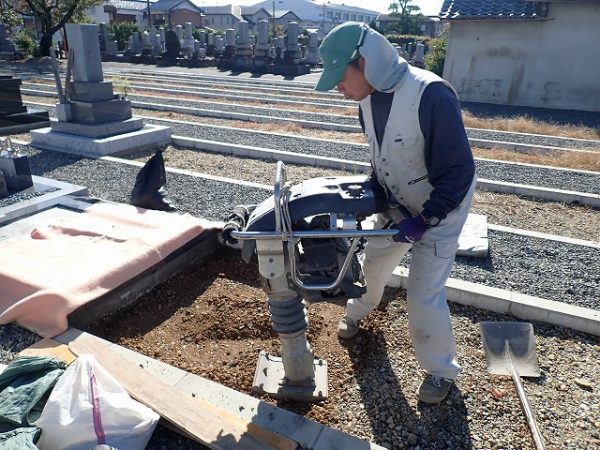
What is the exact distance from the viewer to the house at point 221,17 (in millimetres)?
64438

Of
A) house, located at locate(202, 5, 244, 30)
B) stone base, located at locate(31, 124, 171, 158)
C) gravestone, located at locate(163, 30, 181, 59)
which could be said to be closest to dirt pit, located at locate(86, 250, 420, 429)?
stone base, located at locate(31, 124, 171, 158)

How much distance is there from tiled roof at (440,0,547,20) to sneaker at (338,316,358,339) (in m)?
14.6

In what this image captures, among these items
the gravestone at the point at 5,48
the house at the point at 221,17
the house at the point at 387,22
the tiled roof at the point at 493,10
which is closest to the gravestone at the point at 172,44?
the gravestone at the point at 5,48

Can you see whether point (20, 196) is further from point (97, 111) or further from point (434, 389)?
point (434, 389)

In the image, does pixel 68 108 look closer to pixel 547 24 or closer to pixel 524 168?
pixel 524 168

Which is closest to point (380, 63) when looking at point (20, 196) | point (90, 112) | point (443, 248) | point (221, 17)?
point (443, 248)

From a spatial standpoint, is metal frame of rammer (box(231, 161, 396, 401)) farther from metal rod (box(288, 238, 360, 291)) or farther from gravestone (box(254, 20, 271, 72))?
gravestone (box(254, 20, 271, 72))

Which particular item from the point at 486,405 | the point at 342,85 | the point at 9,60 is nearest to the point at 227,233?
the point at 342,85

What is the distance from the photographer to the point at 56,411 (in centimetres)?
204

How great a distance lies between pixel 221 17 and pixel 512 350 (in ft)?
232

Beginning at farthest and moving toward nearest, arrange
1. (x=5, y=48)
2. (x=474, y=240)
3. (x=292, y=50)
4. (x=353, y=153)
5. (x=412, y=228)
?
(x=5, y=48) → (x=292, y=50) → (x=353, y=153) → (x=474, y=240) → (x=412, y=228)

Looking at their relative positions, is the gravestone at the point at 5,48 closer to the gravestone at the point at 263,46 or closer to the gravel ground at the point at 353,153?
the gravestone at the point at 263,46

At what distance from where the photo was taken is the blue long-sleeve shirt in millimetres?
2072

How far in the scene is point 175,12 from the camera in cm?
5600
